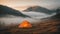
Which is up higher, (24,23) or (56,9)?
(56,9)

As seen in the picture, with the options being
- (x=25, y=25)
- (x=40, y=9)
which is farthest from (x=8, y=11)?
(x=40, y=9)

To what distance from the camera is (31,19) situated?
232 centimetres

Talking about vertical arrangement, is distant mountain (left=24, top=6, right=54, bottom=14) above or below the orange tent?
above

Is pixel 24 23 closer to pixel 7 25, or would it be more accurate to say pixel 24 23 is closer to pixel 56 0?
pixel 7 25

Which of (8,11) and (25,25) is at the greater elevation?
(8,11)

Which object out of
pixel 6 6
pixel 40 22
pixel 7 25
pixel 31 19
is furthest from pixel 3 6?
pixel 40 22

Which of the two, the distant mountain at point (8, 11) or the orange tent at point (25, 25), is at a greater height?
the distant mountain at point (8, 11)

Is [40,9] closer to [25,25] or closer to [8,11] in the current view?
[25,25]

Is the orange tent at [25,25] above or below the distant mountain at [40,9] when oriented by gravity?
below

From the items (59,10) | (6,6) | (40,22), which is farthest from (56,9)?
(6,6)

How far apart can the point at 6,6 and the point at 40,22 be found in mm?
629

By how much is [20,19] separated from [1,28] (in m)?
0.35

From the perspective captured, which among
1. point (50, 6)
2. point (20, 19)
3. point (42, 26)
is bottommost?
point (42, 26)

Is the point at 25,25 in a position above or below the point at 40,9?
below
